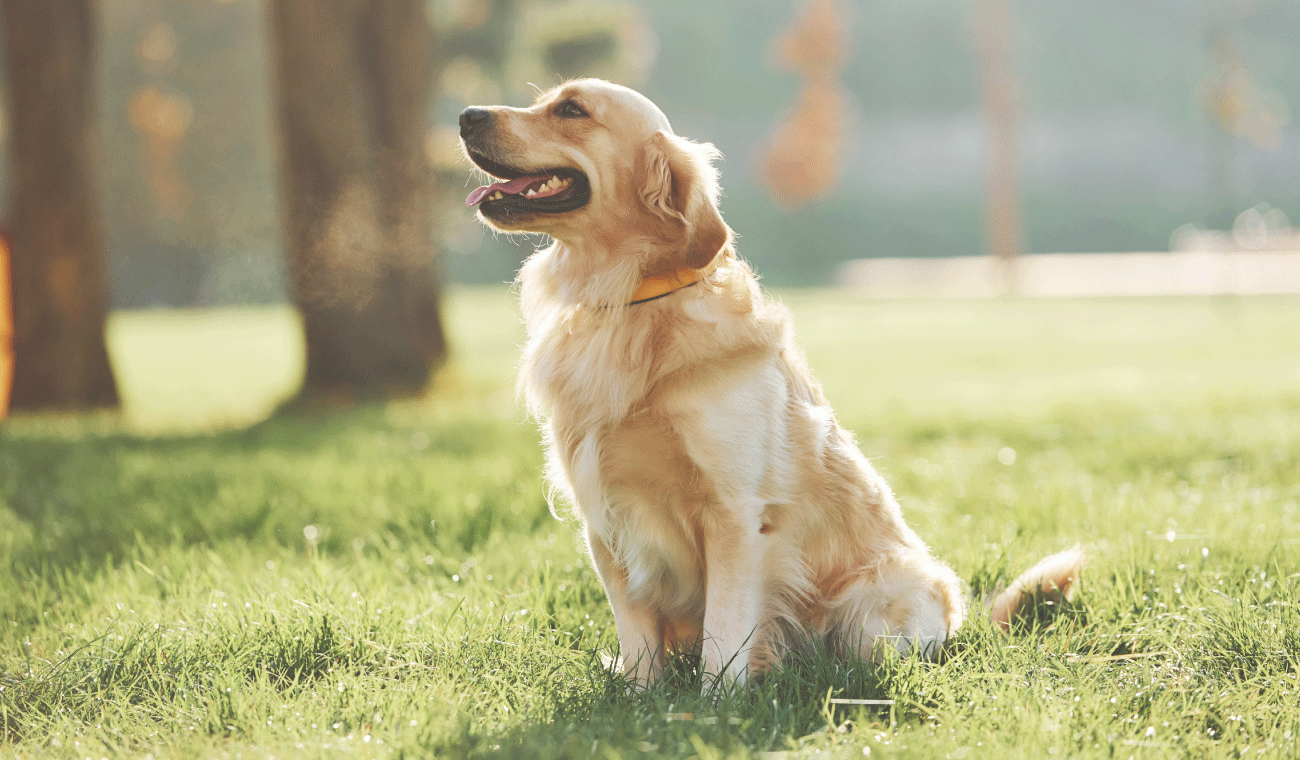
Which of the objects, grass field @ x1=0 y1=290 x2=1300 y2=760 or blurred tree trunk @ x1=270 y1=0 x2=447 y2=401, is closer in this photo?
grass field @ x1=0 y1=290 x2=1300 y2=760

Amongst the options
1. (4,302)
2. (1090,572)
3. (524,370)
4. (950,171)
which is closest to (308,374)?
(4,302)

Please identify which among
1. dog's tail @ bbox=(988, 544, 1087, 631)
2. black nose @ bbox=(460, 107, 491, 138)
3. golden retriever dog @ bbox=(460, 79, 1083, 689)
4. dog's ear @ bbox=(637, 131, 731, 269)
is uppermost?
black nose @ bbox=(460, 107, 491, 138)

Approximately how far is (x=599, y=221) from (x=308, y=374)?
20.3 ft

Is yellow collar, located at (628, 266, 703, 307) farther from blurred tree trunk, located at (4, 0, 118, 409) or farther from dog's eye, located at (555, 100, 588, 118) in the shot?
blurred tree trunk, located at (4, 0, 118, 409)

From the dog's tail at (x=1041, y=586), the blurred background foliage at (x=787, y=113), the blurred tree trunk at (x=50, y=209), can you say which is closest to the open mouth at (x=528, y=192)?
the dog's tail at (x=1041, y=586)

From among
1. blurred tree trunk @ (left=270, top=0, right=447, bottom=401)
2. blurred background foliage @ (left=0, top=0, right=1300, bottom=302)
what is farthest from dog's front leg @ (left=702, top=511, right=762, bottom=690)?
blurred background foliage @ (left=0, top=0, right=1300, bottom=302)

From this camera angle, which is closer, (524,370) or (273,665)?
(273,665)

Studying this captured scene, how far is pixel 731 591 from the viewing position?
2.50 metres

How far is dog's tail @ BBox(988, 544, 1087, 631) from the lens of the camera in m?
2.83

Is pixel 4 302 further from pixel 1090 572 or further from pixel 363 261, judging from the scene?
pixel 1090 572

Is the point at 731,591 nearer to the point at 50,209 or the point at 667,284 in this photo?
the point at 667,284

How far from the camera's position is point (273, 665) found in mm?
2600

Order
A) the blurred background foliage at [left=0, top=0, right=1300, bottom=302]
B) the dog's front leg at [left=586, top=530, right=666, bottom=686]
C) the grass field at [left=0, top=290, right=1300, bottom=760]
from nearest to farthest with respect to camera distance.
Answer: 1. the grass field at [left=0, top=290, right=1300, bottom=760]
2. the dog's front leg at [left=586, top=530, right=666, bottom=686]
3. the blurred background foliage at [left=0, top=0, right=1300, bottom=302]

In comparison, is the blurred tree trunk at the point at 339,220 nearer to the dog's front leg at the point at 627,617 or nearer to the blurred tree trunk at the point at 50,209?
the blurred tree trunk at the point at 50,209
